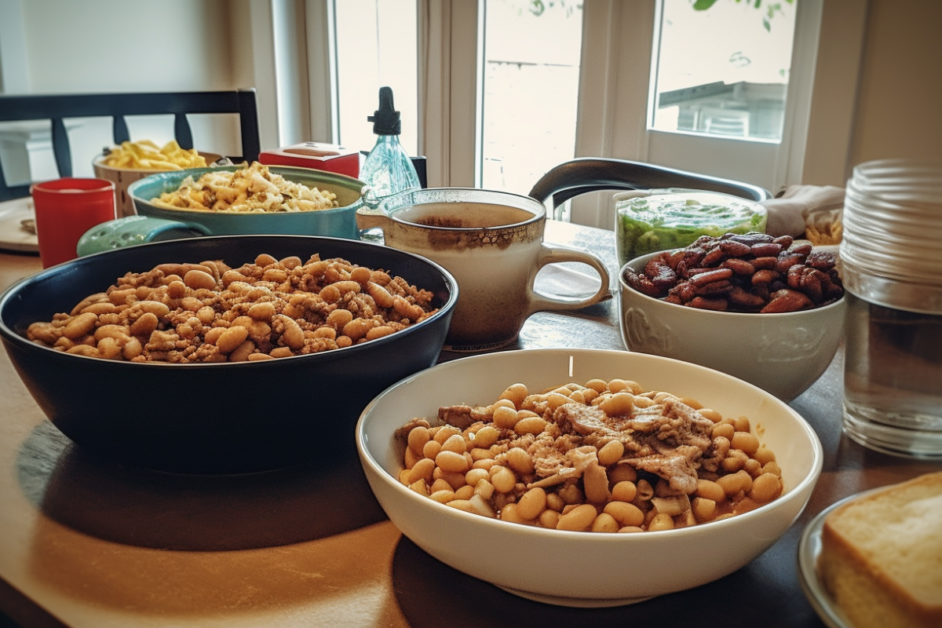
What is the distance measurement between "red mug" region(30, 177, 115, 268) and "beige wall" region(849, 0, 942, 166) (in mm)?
1082

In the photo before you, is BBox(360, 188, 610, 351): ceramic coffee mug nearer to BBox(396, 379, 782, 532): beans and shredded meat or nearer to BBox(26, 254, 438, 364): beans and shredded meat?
BBox(26, 254, 438, 364): beans and shredded meat

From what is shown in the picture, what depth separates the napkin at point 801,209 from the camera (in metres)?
1.44

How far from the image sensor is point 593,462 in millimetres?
564

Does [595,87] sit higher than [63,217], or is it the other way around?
[595,87]

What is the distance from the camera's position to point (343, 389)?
25.9 inches

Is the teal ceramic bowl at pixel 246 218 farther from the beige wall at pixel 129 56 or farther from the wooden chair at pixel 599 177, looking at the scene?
the beige wall at pixel 129 56

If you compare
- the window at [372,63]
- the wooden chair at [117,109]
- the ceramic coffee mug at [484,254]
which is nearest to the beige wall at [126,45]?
the window at [372,63]

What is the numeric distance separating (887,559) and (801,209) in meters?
1.21

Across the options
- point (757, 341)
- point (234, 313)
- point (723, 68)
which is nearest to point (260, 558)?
point (234, 313)

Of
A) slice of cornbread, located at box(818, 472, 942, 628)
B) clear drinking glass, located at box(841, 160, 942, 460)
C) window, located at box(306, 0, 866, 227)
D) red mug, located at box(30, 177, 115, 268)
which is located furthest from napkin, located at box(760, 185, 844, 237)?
red mug, located at box(30, 177, 115, 268)

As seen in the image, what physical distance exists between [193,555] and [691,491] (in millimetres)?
362

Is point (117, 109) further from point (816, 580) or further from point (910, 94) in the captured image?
point (816, 580)

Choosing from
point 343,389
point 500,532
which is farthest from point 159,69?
point 500,532

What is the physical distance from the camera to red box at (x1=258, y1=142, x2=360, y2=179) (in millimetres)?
1526
